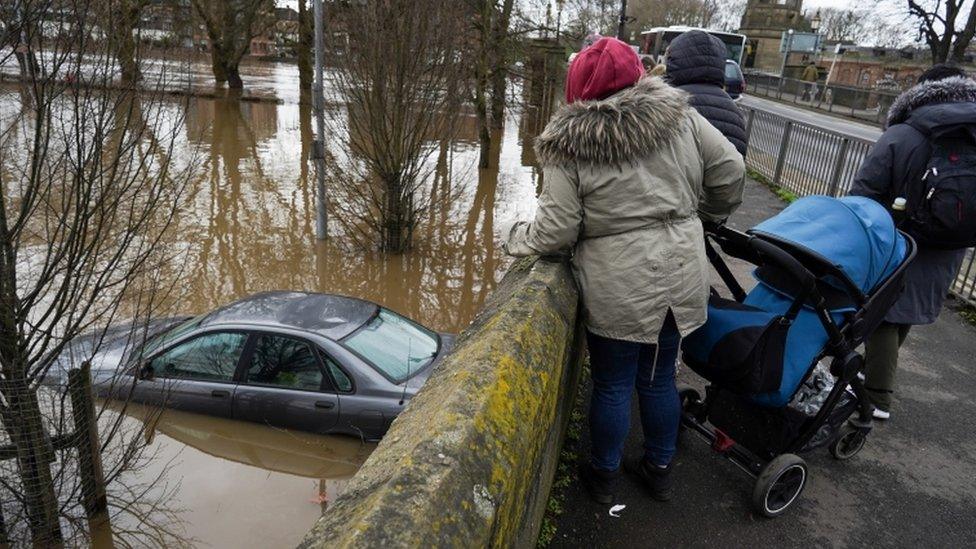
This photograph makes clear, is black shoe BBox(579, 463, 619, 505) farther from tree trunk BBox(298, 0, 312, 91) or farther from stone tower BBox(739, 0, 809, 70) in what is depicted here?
stone tower BBox(739, 0, 809, 70)

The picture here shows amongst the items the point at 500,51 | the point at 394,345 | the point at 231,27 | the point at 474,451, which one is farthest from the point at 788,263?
the point at 231,27

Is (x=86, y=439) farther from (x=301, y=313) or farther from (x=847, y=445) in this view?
(x=847, y=445)

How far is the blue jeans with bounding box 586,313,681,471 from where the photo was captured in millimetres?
2531

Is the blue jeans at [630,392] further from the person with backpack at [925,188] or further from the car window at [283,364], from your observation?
the car window at [283,364]

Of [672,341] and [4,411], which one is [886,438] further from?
[4,411]

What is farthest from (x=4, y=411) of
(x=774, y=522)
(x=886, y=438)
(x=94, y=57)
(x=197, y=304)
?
(x=197, y=304)

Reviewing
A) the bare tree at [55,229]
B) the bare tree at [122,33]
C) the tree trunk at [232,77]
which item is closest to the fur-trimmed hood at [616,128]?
the bare tree at [55,229]

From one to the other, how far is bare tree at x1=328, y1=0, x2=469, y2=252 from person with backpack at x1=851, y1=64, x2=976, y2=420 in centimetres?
840

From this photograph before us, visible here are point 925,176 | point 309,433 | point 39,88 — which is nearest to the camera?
point 925,176

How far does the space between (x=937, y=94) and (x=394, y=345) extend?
4190 millimetres

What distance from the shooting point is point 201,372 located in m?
5.82

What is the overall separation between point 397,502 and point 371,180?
11.4 meters

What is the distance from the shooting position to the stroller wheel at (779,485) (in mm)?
→ 2652

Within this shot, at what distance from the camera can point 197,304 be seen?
10.0 meters
